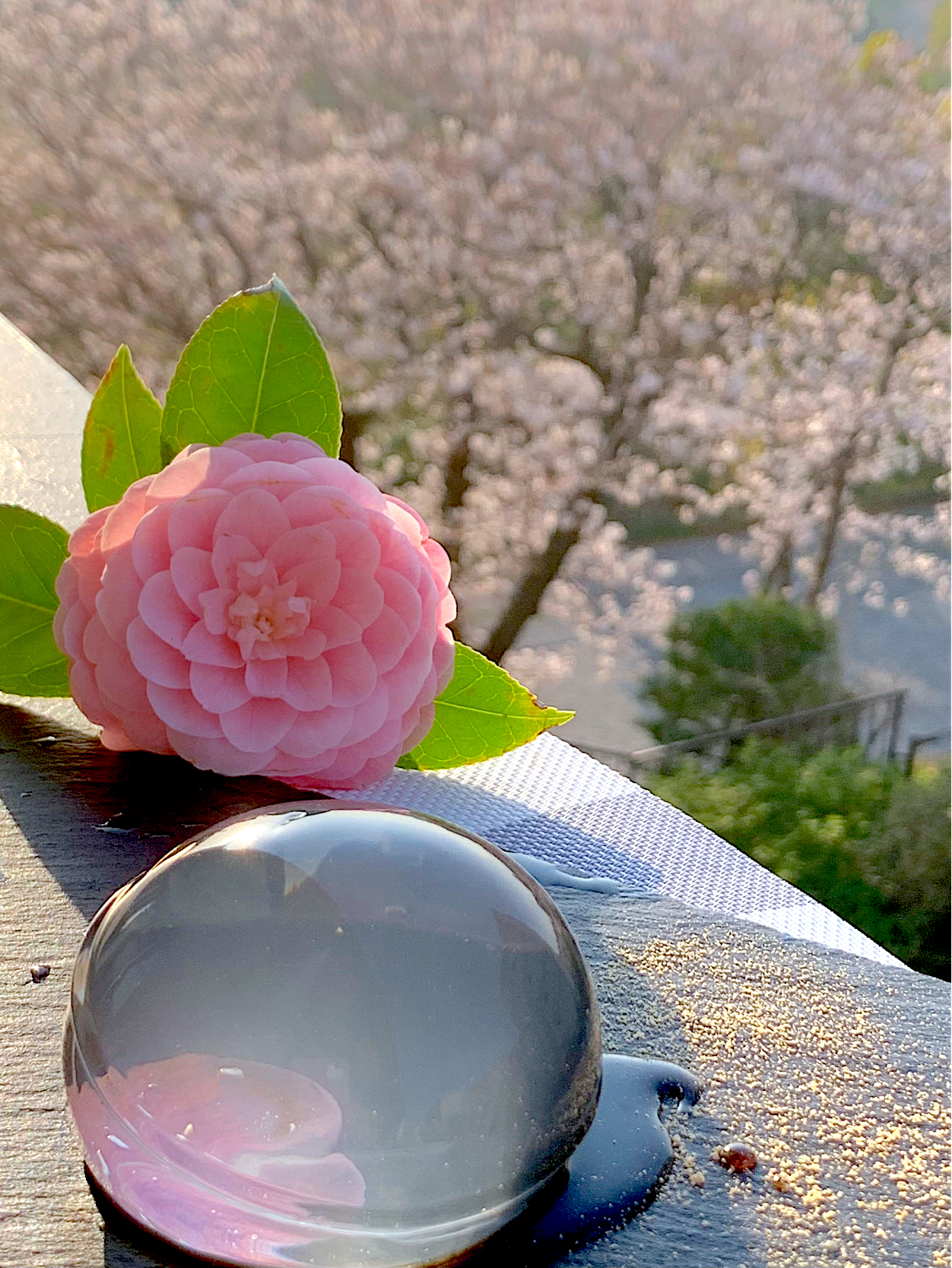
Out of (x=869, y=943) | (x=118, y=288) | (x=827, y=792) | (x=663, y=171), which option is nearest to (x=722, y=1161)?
(x=869, y=943)

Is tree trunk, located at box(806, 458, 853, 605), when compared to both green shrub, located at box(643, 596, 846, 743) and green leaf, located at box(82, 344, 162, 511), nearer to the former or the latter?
green shrub, located at box(643, 596, 846, 743)

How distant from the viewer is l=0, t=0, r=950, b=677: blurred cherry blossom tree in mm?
2928

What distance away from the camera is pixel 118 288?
312 centimetres

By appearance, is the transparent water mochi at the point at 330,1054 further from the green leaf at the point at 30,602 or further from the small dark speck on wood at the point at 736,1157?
the green leaf at the point at 30,602

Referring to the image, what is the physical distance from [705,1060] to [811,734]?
2605 millimetres

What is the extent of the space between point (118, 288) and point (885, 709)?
93.7 inches

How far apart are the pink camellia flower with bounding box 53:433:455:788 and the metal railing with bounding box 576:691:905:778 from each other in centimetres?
219

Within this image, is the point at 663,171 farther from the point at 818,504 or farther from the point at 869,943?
the point at 869,943

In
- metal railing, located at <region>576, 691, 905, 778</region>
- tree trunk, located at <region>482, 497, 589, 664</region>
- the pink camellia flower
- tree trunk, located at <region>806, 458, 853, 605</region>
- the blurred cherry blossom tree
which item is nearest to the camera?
the pink camellia flower

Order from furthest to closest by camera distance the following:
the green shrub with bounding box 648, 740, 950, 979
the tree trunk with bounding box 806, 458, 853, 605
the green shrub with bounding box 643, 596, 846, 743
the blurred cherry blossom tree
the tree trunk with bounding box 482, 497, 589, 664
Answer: the tree trunk with bounding box 806, 458, 853, 605 → the tree trunk with bounding box 482, 497, 589, 664 → the blurred cherry blossom tree → the green shrub with bounding box 643, 596, 846, 743 → the green shrub with bounding box 648, 740, 950, 979

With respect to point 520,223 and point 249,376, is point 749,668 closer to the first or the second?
point 520,223

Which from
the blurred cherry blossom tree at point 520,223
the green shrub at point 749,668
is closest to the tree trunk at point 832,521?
the blurred cherry blossom tree at point 520,223

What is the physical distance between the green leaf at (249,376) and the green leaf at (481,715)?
13cm

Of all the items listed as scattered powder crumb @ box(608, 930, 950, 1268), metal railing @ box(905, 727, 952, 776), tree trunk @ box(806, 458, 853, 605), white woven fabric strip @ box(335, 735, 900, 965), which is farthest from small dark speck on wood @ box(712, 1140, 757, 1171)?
tree trunk @ box(806, 458, 853, 605)
